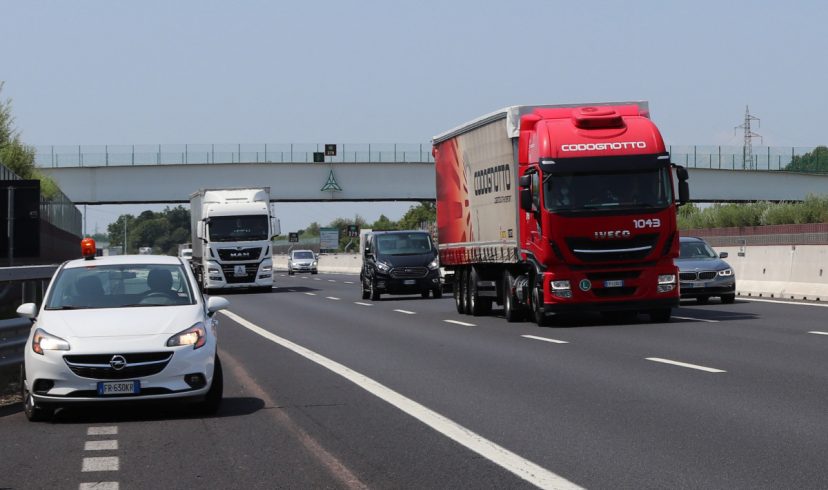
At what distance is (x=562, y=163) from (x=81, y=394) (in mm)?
12727

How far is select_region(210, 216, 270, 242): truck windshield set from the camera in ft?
152

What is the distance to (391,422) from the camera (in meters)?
10.9

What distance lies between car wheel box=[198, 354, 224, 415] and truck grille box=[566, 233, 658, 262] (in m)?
11.6

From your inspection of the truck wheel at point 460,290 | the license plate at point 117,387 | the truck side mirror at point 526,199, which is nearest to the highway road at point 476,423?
the license plate at point 117,387

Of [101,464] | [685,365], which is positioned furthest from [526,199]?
[101,464]

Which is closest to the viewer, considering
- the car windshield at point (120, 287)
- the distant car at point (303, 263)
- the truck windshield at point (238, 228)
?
the car windshield at point (120, 287)

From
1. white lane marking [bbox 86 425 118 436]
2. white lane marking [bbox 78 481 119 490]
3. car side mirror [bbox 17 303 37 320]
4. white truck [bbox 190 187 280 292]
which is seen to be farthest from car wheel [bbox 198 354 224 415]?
white truck [bbox 190 187 280 292]

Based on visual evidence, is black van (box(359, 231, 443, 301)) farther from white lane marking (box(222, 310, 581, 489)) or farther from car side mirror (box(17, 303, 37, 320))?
car side mirror (box(17, 303, 37, 320))

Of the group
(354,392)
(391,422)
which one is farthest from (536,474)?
(354,392)

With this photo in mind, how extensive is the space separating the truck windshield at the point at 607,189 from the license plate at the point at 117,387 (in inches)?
482

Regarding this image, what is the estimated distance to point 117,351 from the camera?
1106cm

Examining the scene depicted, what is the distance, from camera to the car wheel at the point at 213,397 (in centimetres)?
1163

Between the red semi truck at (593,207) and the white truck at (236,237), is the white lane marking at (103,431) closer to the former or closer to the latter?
the red semi truck at (593,207)

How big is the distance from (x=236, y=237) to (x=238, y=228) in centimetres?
32
